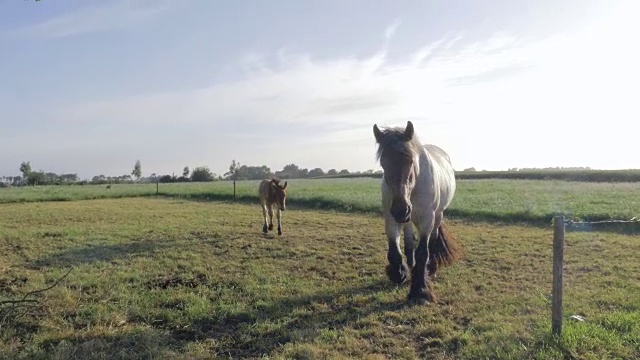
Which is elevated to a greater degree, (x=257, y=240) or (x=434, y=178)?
(x=434, y=178)

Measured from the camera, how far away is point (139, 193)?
35.3 metres

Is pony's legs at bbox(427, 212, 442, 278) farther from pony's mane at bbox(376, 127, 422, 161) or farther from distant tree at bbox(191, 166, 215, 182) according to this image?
distant tree at bbox(191, 166, 215, 182)

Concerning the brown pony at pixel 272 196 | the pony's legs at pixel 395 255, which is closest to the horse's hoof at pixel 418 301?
the pony's legs at pixel 395 255

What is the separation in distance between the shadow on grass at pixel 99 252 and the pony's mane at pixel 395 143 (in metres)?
6.05

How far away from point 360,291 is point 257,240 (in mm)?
4813

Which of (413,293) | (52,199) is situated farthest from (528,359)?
(52,199)

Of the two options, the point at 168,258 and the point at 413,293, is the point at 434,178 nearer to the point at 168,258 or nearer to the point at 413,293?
the point at 413,293

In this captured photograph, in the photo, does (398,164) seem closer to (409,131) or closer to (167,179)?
(409,131)

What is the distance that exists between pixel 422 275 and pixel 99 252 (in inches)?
273

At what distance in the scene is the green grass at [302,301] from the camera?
14.0ft

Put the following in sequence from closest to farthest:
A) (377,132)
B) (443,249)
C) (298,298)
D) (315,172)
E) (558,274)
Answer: (558,274), (377,132), (298,298), (443,249), (315,172)

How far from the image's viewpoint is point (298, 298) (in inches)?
234

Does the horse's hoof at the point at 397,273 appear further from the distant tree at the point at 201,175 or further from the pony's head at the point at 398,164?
the distant tree at the point at 201,175

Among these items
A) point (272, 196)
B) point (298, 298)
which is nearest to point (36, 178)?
point (272, 196)
